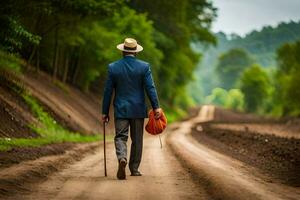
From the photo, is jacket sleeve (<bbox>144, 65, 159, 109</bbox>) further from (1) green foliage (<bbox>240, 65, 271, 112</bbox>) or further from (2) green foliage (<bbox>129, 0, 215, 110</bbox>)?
(1) green foliage (<bbox>240, 65, 271, 112</bbox>)

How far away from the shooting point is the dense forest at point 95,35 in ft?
79.9

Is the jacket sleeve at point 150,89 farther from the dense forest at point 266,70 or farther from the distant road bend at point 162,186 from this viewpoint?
the dense forest at point 266,70

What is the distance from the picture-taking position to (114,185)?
31.7 feet

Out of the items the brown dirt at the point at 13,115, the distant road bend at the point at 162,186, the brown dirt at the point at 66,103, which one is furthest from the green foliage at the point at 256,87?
the distant road bend at the point at 162,186

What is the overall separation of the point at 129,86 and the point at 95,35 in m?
31.0

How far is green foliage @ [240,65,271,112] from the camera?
117000 mm

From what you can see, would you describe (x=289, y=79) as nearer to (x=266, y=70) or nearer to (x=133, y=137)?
(x=266, y=70)

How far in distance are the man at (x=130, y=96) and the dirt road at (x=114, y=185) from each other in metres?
0.70

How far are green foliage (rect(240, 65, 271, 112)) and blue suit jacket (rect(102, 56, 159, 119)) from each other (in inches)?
4202

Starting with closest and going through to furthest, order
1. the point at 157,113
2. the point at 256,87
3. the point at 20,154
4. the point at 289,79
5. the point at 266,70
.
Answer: the point at 157,113 < the point at 20,154 < the point at 289,79 < the point at 256,87 < the point at 266,70

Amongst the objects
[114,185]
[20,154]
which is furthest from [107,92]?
[20,154]

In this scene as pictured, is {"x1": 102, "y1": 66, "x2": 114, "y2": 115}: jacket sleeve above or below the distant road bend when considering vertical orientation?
above

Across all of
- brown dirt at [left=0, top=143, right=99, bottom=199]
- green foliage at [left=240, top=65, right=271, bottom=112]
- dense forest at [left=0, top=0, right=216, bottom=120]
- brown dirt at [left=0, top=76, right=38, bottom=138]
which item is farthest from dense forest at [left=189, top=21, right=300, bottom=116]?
brown dirt at [left=0, top=143, right=99, bottom=199]

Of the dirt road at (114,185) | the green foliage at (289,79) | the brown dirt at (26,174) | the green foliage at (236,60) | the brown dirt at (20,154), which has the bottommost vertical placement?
the dirt road at (114,185)
